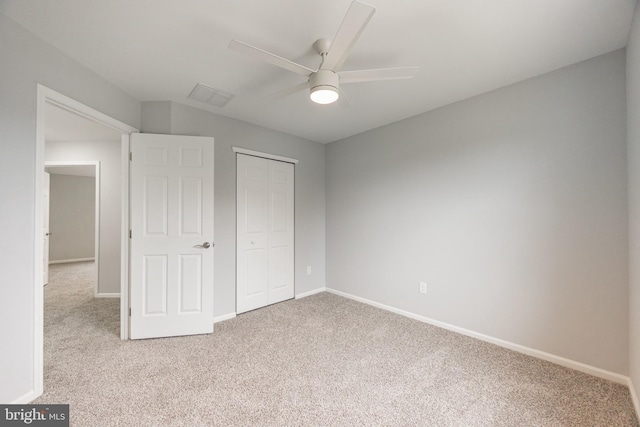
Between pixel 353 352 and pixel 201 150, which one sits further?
pixel 201 150

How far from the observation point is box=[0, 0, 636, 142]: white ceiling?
1.54 meters

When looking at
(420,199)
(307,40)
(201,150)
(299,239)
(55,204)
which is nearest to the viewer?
(307,40)

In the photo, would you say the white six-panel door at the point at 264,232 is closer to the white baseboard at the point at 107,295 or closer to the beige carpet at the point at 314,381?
the beige carpet at the point at 314,381

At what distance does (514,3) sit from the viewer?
1.51 meters

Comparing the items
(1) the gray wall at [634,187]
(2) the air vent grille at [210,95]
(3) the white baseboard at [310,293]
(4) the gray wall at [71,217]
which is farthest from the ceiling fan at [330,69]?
(4) the gray wall at [71,217]

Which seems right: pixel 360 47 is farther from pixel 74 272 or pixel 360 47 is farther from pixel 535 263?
pixel 74 272

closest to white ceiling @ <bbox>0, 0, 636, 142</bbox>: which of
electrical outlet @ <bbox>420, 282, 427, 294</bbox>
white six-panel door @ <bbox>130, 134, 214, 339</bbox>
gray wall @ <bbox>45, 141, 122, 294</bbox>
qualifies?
white six-panel door @ <bbox>130, 134, 214, 339</bbox>

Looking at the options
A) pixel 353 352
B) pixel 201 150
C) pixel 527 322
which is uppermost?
pixel 201 150

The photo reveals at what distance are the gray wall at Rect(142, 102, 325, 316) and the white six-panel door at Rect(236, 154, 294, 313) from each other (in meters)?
0.11

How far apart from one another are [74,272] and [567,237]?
810 cm

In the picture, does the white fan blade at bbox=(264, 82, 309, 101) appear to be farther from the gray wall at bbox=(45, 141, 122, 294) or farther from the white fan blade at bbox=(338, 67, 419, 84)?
the gray wall at bbox=(45, 141, 122, 294)

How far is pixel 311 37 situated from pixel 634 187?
2.33 metres

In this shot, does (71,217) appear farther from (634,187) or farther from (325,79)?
(634,187)

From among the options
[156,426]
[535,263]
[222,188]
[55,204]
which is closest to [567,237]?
[535,263]
